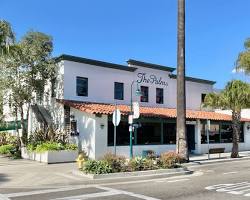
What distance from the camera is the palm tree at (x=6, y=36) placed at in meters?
20.8

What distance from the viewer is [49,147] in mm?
23062

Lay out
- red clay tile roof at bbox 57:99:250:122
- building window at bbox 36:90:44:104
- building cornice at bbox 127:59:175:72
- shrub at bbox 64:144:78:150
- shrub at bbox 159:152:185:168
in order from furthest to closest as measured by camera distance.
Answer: building cornice at bbox 127:59:175:72 → building window at bbox 36:90:44:104 → red clay tile roof at bbox 57:99:250:122 → shrub at bbox 64:144:78:150 → shrub at bbox 159:152:185:168

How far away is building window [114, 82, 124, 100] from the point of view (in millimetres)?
29627

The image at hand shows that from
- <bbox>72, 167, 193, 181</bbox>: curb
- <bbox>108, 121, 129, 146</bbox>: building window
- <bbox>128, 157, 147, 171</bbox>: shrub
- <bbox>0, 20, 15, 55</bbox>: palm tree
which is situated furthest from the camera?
<bbox>108, 121, 129, 146</bbox>: building window

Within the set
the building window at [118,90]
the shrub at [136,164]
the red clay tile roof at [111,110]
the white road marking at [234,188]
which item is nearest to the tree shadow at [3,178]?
the shrub at [136,164]

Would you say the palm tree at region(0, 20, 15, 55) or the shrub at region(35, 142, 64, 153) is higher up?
the palm tree at region(0, 20, 15, 55)

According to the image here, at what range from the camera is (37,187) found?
1430 centimetres

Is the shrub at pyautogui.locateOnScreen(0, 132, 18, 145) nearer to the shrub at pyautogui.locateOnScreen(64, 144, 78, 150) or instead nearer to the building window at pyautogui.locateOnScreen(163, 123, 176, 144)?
the shrub at pyautogui.locateOnScreen(64, 144, 78, 150)

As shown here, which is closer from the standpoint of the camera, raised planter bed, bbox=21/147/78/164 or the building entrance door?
raised planter bed, bbox=21/147/78/164

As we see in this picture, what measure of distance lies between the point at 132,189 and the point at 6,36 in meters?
11.6

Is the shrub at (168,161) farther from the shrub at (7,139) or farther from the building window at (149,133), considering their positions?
the shrub at (7,139)

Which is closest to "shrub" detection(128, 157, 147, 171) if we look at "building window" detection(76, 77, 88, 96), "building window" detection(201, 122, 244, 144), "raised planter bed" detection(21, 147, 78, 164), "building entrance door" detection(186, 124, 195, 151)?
"raised planter bed" detection(21, 147, 78, 164)

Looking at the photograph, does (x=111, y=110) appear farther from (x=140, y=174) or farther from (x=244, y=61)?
(x=244, y=61)

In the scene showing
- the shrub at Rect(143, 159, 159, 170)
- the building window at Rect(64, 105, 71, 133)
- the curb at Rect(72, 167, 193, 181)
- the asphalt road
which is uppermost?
the building window at Rect(64, 105, 71, 133)
